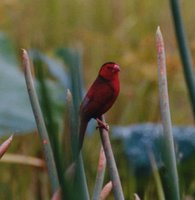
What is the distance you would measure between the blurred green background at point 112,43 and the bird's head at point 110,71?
942 mm

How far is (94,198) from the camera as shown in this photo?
69cm

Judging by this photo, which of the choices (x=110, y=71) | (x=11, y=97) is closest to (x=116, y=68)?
(x=110, y=71)

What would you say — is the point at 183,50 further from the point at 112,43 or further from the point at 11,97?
the point at 112,43

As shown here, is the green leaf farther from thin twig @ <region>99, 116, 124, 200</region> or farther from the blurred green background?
thin twig @ <region>99, 116, 124, 200</region>

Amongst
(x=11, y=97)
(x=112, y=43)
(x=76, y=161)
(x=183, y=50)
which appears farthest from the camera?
(x=112, y=43)

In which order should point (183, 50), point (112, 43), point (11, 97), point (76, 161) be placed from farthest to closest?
point (112, 43), point (11, 97), point (183, 50), point (76, 161)

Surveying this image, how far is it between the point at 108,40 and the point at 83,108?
162 cm

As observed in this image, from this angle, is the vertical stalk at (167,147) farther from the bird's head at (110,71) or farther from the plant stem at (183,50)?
the plant stem at (183,50)

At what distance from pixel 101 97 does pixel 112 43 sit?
5.32 ft

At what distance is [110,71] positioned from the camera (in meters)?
0.62

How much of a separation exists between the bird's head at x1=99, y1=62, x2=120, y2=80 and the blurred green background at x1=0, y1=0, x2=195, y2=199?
94 cm

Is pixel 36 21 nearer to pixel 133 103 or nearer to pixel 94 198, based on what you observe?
pixel 133 103

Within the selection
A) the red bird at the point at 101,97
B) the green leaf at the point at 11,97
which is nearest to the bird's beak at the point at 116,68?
the red bird at the point at 101,97

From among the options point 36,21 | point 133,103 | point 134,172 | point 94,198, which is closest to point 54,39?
point 36,21
